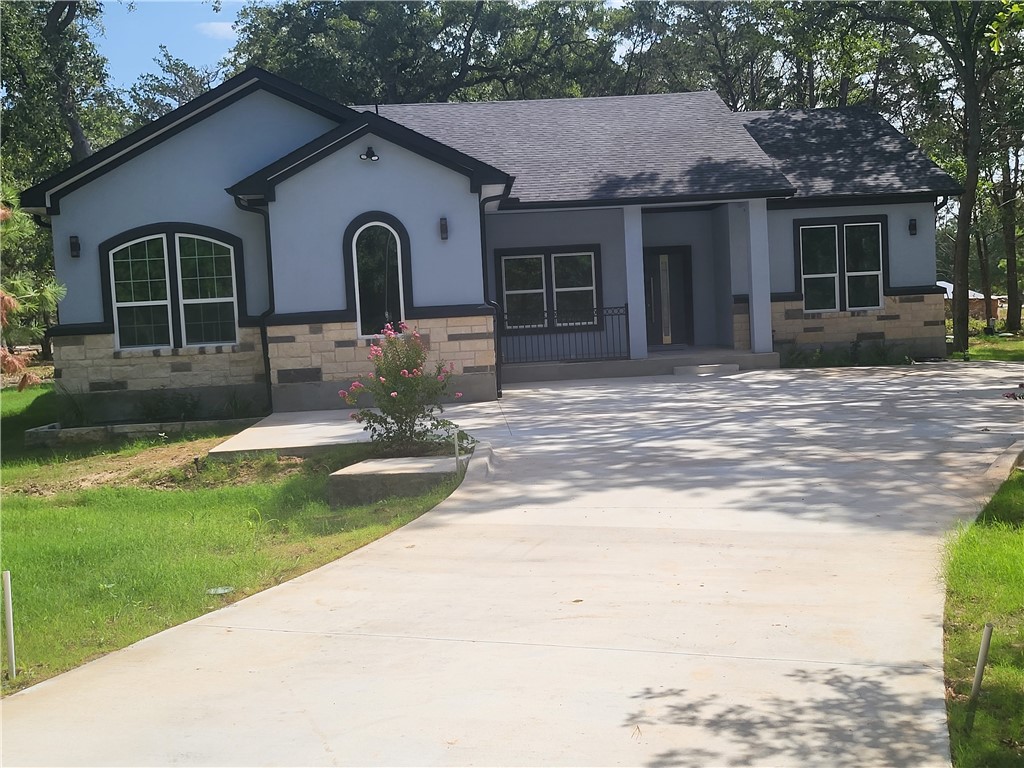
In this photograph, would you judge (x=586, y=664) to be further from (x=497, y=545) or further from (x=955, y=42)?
(x=955, y=42)

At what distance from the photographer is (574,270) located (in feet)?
71.5

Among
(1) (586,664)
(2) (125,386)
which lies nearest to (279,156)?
(2) (125,386)

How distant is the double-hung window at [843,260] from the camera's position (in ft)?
70.7

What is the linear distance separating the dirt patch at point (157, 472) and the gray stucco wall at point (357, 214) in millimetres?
3717

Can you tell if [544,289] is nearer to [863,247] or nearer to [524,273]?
[524,273]

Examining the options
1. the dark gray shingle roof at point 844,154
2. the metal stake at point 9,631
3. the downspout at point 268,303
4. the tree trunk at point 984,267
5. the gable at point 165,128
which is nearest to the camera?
the metal stake at point 9,631

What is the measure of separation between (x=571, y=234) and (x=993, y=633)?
55.1 feet

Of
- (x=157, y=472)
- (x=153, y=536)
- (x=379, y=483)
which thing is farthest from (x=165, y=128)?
(x=153, y=536)

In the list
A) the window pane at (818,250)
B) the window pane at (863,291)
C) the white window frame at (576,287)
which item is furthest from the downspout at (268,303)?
the window pane at (863,291)

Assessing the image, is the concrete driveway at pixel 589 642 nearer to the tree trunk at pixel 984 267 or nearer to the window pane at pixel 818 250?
the window pane at pixel 818 250

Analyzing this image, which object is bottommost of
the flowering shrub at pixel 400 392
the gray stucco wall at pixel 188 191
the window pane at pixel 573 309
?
the flowering shrub at pixel 400 392

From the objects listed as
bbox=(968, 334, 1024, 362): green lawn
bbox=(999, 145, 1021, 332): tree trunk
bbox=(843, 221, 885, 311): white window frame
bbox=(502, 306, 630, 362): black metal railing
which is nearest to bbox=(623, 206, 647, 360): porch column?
bbox=(502, 306, 630, 362): black metal railing

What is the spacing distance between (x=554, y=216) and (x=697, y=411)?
8.37 m

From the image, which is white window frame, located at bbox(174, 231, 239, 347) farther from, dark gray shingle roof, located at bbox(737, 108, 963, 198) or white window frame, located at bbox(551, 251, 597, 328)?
dark gray shingle roof, located at bbox(737, 108, 963, 198)
